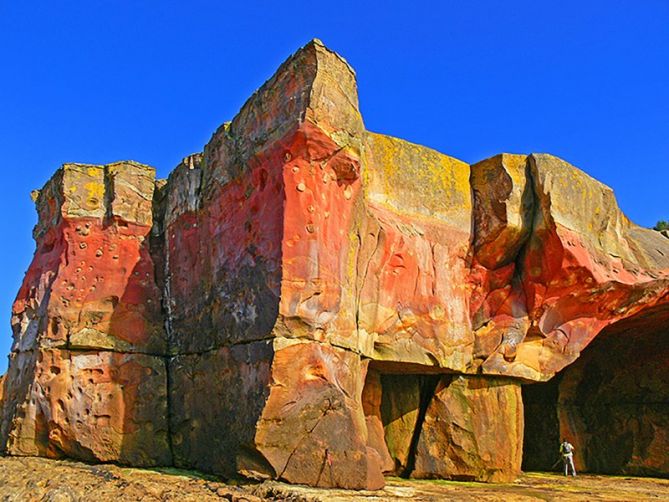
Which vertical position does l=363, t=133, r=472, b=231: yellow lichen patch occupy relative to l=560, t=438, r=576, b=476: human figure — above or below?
above

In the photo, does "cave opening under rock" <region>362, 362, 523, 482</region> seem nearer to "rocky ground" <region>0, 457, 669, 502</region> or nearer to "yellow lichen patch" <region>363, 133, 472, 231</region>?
"rocky ground" <region>0, 457, 669, 502</region>

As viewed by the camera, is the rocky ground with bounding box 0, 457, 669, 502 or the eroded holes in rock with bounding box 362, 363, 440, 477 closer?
the rocky ground with bounding box 0, 457, 669, 502

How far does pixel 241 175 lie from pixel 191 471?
125 inches

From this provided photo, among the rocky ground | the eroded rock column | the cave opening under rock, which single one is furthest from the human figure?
the eroded rock column

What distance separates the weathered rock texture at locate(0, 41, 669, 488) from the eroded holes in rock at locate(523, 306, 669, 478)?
7.54 feet

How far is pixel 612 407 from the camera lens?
13109 mm

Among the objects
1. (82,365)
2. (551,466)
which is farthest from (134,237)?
(551,466)

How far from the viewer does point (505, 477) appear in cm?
927

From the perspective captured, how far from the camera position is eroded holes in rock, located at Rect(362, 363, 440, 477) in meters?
9.18

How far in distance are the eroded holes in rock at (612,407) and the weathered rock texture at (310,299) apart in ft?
7.54

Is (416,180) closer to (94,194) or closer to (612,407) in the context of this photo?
(94,194)

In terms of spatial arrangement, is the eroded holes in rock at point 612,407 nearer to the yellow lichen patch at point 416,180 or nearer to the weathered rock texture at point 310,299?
the weathered rock texture at point 310,299

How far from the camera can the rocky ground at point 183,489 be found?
238 inches

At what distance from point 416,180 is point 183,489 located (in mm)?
4809
